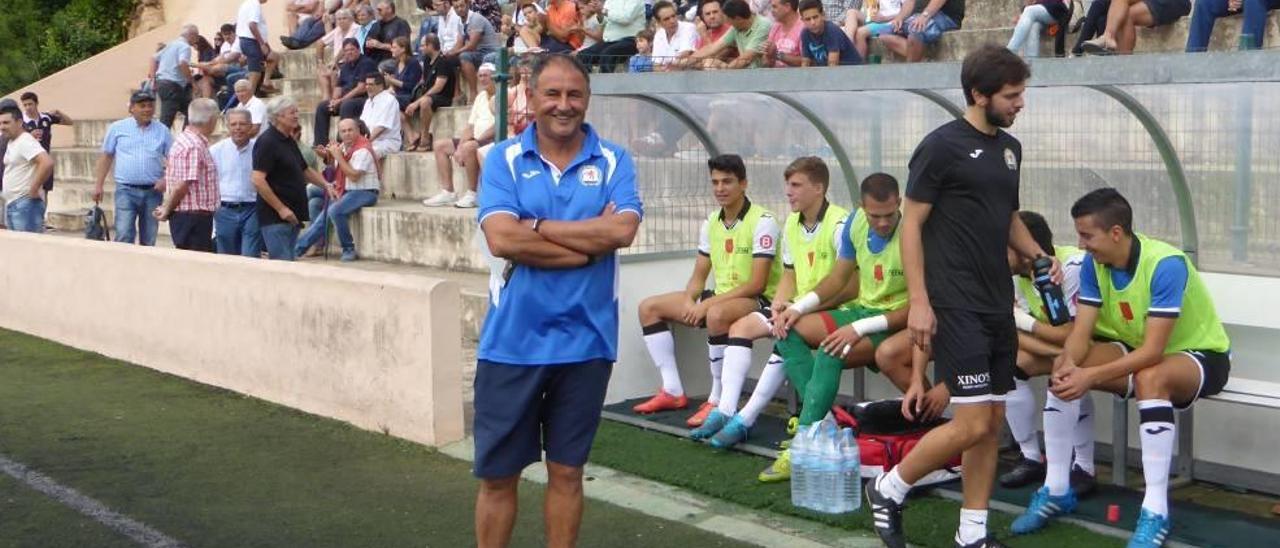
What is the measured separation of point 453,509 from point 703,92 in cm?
257

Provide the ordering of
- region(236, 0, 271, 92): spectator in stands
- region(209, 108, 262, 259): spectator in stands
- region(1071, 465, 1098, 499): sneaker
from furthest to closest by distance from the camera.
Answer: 1. region(236, 0, 271, 92): spectator in stands
2. region(209, 108, 262, 259): spectator in stands
3. region(1071, 465, 1098, 499): sneaker

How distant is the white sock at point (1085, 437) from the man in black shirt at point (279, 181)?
6710mm

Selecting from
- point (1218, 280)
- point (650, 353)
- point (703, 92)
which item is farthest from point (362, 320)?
point (1218, 280)

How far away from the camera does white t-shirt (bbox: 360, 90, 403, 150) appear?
15945 millimetres

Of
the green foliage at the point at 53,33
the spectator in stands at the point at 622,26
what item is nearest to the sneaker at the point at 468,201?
the spectator in stands at the point at 622,26

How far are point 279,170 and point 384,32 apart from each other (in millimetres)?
6665

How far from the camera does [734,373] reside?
25.5 feet

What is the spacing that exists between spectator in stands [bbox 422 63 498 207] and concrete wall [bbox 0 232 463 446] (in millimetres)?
3526

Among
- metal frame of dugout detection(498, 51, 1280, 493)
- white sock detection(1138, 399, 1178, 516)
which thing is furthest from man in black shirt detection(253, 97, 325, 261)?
white sock detection(1138, 399, 1178, 516)

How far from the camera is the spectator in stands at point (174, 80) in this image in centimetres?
2127

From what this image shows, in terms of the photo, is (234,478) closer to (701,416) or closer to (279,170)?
(701,416)

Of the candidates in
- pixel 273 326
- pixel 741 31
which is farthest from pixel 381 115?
pixel 273 326

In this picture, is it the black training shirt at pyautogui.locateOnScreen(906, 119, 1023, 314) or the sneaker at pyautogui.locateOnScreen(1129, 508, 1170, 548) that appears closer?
the black training shirt at pyautogui.locateOnScreen(906, 119, 1023, 314)

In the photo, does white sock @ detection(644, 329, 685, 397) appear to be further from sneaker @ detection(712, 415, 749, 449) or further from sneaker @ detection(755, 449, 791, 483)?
sneaker @ detection(755, 449, 791, 483)
